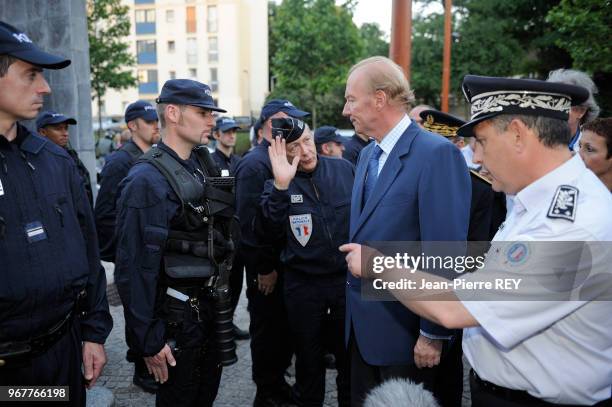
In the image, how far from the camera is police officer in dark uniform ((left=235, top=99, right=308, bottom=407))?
384cm

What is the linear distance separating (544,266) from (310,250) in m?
1.96

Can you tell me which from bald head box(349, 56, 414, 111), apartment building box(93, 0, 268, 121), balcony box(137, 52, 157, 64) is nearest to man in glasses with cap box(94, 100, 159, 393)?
bald head box(349, 56, 414, 111)

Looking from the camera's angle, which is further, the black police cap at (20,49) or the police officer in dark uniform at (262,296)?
the police officer in dark uniform at (262,296)

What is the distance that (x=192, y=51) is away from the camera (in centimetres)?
5034

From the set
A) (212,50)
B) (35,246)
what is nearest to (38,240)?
(35,246)

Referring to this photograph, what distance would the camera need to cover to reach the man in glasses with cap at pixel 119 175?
14.3 feet

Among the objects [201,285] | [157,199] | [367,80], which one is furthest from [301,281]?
[367,80]

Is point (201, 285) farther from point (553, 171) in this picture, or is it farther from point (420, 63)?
point (420, 63)

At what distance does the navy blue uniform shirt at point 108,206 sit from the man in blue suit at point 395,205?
2.61 meters

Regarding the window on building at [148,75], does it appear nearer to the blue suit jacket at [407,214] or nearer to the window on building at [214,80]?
the window on building at [214,80]

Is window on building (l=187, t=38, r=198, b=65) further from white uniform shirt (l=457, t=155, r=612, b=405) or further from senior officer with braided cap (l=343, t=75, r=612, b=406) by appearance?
white uniform shirt (l=457, t=155, r=612, b=405)

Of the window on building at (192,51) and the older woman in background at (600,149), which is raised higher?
the window on building at (192,51)

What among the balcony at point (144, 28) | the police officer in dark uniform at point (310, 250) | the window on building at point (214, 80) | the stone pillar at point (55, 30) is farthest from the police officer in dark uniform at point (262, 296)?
the balcony at point (144, 28)

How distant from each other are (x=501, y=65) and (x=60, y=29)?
74.8ft
